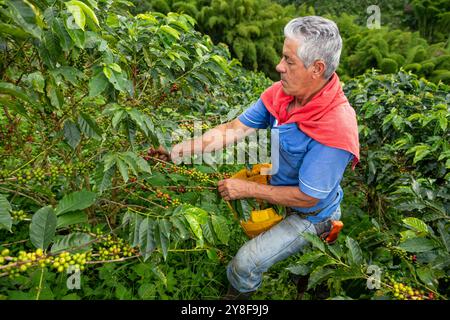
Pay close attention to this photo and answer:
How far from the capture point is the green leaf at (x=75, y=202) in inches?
58.8

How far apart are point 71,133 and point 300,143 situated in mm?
911

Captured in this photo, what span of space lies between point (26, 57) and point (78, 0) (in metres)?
0.54

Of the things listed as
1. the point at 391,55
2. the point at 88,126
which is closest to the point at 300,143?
the point at 88,126

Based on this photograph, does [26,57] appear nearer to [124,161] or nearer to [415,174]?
[124,161]

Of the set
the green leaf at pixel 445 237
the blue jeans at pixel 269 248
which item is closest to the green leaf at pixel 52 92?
the blue jeans at pixel 269 248

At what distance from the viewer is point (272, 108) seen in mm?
1834

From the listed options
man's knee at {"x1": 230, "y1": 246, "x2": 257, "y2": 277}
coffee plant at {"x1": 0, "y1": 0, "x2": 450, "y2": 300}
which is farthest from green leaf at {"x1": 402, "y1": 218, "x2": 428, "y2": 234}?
man's knee at {"x1": 230, "y1": 246, "x2": 257, "y2": 277}

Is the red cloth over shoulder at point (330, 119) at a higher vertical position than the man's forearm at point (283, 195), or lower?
higher

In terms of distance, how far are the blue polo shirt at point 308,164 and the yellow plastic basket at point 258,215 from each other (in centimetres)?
6

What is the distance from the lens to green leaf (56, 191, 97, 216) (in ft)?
4.90

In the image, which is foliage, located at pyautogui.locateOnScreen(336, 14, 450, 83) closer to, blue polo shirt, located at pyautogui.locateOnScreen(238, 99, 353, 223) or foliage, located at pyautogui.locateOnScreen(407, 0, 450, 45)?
foliage, located at pyautogui.locateOnScreen(407, 0, 450, 45)

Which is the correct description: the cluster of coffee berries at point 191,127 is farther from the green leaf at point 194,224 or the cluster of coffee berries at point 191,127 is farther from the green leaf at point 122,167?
the green leaf at point 194,224

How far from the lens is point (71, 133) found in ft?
4.98

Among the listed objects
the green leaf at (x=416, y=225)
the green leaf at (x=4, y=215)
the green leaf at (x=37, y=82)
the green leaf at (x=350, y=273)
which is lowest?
the green leaf at (x=350, y=273)
